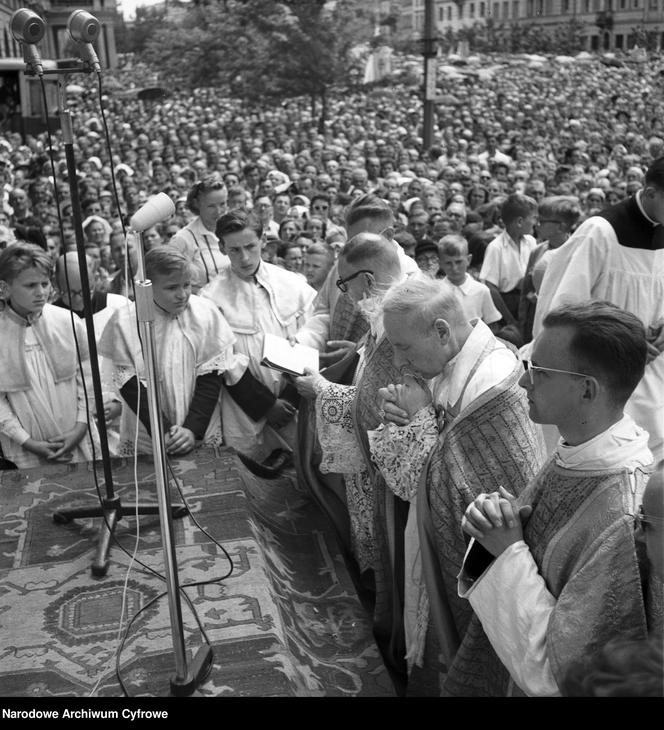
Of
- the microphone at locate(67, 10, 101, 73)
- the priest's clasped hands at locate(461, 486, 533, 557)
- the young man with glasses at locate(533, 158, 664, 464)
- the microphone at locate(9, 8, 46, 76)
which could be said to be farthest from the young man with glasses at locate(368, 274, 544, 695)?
the microphone at locate(9, 8, 46, 76)

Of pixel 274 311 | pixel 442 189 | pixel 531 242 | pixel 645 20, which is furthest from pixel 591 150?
pixel 645 20

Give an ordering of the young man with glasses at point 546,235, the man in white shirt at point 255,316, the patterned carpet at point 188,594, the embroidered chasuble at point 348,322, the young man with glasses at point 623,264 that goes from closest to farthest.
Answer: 1. the patterned carpet at point 188,594
2. the young man with glasses at point 623,264
3. the embroidered chasuble at point 348,322
4. the man in white shirt at point 255,316
5. the young man with glasses at point 546,235

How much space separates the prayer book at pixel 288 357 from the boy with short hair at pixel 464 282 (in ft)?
6.21

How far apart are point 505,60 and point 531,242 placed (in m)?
48.9

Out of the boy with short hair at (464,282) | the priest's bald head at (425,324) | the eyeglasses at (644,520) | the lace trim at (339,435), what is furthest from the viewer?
the boy with short hair at (464,282)

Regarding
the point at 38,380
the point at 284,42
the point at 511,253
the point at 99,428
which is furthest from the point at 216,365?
the point at 284,42

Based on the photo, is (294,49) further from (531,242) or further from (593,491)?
(593,491)

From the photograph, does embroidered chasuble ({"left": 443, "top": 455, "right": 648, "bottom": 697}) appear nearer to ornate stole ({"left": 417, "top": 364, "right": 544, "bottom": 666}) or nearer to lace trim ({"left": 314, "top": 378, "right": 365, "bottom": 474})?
ornate stole ({"left": 417, "top": 364, "right": 544, "bottom": 666})

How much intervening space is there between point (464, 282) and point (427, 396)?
321cm

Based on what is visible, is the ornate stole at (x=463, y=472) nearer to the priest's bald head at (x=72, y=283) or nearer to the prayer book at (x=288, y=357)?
the prayer book at (x=288, y=357)

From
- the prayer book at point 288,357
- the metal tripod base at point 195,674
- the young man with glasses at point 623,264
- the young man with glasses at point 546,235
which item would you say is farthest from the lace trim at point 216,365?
the young man with glasses at point 546,235

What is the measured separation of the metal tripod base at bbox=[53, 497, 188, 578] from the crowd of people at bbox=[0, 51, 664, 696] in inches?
13.9

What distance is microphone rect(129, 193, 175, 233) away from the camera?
2498mm

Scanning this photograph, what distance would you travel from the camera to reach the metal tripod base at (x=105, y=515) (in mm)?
3539
